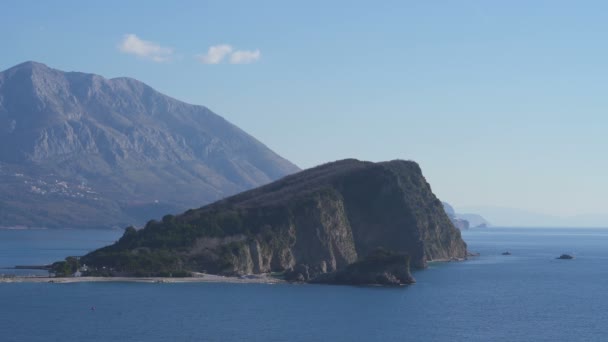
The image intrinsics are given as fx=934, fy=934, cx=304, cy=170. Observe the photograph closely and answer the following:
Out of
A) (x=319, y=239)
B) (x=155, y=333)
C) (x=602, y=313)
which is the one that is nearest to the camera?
(x=155, y=333)

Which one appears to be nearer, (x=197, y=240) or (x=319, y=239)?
(x=197, y=240)

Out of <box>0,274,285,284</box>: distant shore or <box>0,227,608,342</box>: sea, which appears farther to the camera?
<box>0,274,285,284</box>: distant shore

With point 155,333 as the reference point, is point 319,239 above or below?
above

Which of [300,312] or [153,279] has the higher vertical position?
[153,279]

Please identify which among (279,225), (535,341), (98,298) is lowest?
(535,341)

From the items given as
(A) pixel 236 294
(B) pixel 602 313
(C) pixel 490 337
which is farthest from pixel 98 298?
(B) pixel 602 313

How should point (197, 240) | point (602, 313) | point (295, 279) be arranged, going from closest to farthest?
point (602, 313) → point (295, 279) → point (197, 240)

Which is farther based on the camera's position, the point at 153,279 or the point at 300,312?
the point at 153,279

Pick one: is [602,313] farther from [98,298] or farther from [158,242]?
[158,242]
